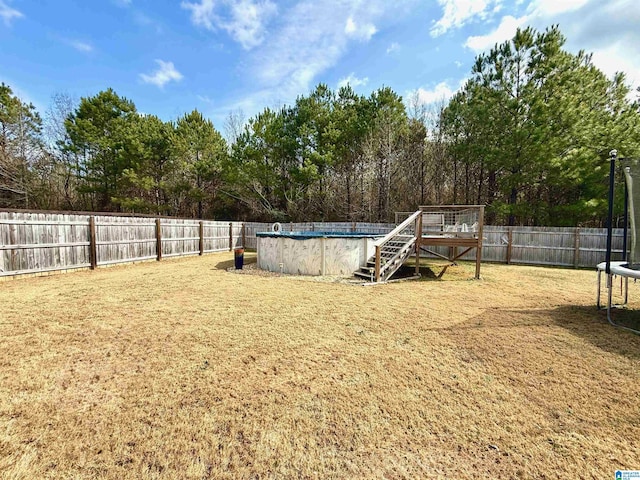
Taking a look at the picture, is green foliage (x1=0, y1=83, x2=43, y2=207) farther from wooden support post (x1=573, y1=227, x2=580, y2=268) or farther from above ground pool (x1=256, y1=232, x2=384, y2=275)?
wooden support post (x1=573, y1=227, x2=580, y2=268)

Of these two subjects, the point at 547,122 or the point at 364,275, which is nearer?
the point at 364,275

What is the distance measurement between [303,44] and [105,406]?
12.9 meters

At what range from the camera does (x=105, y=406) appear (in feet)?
7.36

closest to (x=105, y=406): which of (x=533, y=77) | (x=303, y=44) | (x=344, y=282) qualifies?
(x=344, y=282)

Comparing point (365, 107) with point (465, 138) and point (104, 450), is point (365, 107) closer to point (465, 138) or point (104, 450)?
point (465, 138)

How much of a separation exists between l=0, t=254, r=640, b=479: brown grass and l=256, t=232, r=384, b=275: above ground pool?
3155 millimetres

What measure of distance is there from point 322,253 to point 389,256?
2.10 m

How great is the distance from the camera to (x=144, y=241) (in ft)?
34.3

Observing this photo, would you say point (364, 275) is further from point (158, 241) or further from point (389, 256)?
point (158, 241)

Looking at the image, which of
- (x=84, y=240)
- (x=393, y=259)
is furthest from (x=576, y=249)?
(x=84, y=240)

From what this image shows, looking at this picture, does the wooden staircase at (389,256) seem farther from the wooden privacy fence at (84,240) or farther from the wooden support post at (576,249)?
the wooden privacy fence at (84,240)

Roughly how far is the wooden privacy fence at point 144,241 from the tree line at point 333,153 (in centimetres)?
161

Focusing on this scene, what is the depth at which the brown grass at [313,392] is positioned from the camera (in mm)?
1739

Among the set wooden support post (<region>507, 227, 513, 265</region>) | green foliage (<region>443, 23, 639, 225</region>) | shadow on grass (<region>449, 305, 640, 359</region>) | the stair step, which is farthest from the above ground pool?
green foliage (<region>443, 23, 639, 225</region>)
